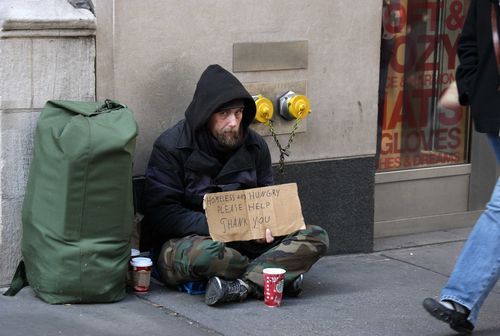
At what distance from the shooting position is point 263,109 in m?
5.77

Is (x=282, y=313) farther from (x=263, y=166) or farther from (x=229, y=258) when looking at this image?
(x=263, y=166)

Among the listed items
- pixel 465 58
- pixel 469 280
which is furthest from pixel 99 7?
pixel 469 280

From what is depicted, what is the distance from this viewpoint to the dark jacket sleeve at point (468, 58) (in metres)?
4.83

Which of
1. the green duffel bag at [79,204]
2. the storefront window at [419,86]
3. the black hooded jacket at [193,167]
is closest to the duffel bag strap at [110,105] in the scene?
the green duffel bag at [79,204]

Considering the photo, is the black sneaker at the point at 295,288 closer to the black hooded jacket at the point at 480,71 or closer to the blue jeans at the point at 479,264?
the blue jeans at the point at 479,264

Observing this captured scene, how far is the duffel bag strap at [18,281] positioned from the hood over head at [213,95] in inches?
42.3

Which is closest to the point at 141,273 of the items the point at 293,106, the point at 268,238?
the point at 268,238

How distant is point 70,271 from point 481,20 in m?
2.18

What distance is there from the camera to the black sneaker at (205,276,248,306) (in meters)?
5.08

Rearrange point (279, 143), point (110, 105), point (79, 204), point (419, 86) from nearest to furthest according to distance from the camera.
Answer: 1. point (79, 204)
2. point (110, 105)
3. point (279, 143)
4. point (419, 86)

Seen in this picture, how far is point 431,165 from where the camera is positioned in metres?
7.08

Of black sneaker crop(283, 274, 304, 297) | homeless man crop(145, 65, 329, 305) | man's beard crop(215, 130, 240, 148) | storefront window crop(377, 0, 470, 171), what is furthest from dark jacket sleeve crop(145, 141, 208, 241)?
storefront window crop(377, 0, 470, 171)

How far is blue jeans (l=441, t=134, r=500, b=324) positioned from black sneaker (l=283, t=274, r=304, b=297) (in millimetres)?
979

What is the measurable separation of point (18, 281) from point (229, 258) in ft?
3.37
